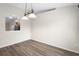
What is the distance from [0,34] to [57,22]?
2573 mm

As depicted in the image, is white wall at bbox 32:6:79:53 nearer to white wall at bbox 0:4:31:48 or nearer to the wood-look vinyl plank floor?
the wood-look vinyl plank floor

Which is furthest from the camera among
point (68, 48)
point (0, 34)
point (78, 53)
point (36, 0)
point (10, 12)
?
point (10, 12)

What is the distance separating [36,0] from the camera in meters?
0.71

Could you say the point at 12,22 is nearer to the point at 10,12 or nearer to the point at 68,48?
the point at 10,12

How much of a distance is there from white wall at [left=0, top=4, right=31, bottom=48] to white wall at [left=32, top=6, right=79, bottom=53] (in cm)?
50

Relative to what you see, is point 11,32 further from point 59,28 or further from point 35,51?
point 59,28

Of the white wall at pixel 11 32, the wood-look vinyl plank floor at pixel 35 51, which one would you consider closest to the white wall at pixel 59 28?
the wood-look vinyl plank floor at pixel 35 51

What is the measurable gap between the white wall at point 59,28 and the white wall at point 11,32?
50 cm

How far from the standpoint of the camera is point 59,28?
2965 mm

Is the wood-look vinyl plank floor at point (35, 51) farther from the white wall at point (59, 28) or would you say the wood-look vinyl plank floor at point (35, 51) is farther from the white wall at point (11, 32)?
the white wall at point (11, 32)

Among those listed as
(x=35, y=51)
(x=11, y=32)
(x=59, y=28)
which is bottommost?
(x=35, y=51)

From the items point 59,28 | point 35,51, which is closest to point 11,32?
point 35,51

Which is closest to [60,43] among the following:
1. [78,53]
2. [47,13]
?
[78,53]

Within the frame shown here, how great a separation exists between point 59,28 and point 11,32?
230 cm
